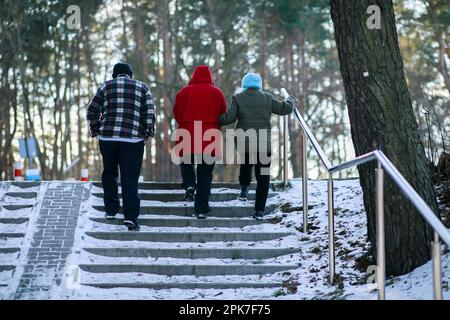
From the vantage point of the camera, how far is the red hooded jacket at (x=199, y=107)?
27.5 feet

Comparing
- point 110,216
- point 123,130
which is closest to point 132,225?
point 110,216

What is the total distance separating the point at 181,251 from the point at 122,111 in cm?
152

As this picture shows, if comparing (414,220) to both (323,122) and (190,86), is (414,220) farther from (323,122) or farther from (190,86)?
(323,122)

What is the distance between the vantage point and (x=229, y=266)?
6996mm

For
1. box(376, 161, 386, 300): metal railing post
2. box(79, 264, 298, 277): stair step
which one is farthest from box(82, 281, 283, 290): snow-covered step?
box(376, 161, 386, 300): metal railing post

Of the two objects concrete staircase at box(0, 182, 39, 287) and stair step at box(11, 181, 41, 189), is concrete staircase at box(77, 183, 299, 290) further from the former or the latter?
stair step at box(11, 181, 41, 189)

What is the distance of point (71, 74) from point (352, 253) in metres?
18.0

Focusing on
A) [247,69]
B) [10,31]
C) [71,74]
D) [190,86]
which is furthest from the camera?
[247,69]

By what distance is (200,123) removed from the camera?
27.4ft

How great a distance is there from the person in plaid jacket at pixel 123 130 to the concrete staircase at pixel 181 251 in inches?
11.4

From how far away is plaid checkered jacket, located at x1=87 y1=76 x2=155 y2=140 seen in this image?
7.81 metres

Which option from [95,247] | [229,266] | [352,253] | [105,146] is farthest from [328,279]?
[105,146]

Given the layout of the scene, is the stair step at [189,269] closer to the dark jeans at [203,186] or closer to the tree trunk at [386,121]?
the tree trunk at [386,121]
